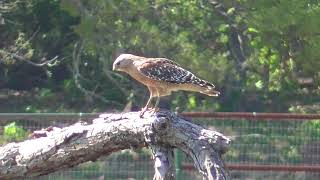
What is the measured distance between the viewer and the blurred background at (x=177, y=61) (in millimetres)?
9609

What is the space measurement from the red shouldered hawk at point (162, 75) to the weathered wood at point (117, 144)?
1.11 m

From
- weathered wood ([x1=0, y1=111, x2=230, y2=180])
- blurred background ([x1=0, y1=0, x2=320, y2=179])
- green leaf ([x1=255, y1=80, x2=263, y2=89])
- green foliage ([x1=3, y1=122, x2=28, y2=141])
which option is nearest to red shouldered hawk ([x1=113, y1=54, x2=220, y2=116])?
weathered wood ([x1=0, y1=111, x2=230, y2=180])

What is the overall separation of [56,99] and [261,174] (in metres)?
7.24

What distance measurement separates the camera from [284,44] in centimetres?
1209

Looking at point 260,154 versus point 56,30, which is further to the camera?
point 56,30

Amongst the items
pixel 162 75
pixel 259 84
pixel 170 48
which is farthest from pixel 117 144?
pixel 259 84

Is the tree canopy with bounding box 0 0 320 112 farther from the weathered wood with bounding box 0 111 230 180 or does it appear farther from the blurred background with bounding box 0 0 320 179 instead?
the weathered wood with bounding box 0 111 230 180

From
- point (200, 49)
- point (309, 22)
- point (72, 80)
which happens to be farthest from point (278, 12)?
point (72, 80)

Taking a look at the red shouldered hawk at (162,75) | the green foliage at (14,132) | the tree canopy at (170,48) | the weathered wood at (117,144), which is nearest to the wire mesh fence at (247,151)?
the green foliage at (14,132)

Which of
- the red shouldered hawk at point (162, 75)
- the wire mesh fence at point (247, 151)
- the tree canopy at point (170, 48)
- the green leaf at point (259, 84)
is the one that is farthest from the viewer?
the green leaf at point (259, 84)

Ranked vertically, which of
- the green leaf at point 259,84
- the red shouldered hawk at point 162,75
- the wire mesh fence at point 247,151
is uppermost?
the green leaf at point 259,84

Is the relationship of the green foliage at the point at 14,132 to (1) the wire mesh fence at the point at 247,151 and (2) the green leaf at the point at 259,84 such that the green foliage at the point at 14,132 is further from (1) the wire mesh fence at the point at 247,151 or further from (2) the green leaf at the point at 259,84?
→ (2) the green leaf at the point at 259,84

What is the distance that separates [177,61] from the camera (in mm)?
12656

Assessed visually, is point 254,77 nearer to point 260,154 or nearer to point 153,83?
point 260,154
